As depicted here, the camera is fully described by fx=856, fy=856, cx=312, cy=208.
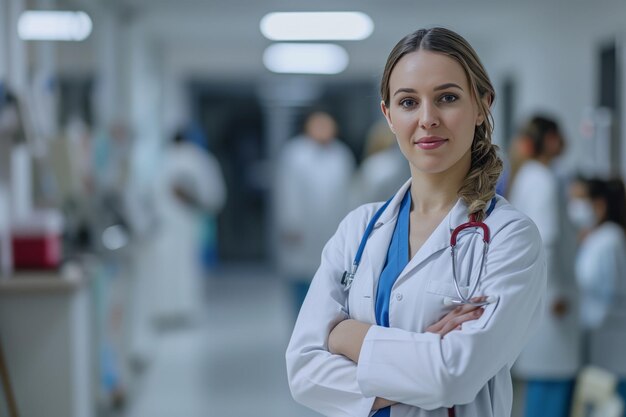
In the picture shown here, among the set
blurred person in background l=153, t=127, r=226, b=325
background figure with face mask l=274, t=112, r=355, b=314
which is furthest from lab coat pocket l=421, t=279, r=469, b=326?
blurred person in background l=153, t=127, r=226, b=325

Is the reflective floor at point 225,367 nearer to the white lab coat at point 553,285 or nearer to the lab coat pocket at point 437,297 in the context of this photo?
the white lab coat at point 553,285

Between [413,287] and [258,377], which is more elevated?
[413,287]

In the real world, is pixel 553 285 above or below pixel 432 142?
below

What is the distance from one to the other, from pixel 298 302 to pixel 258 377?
23.5 inches

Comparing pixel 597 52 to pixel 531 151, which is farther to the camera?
pixel 597 52

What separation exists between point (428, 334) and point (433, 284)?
10 centimetres

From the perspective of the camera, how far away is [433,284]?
1537 millimetres

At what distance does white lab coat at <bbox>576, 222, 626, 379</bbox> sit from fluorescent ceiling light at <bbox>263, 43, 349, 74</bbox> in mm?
5743

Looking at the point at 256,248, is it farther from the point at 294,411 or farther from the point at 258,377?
the point at 294,411

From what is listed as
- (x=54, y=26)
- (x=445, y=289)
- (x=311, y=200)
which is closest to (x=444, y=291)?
(x=445, y=289)

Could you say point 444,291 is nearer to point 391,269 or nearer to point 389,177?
point 391,269

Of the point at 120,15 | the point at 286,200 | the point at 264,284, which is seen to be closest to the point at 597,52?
the point at 286,200

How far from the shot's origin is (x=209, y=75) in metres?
11.5

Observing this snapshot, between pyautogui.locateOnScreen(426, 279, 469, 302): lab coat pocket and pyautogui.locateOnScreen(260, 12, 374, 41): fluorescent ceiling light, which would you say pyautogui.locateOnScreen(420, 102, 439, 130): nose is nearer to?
pyautogui.locateOnScreen(426, 279, 469, 302): lab coat pocket
